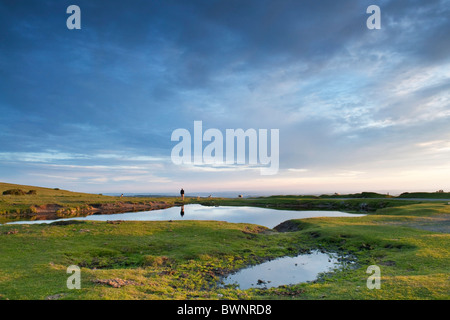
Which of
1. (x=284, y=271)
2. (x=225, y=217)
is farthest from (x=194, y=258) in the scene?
(x=225, y=217)

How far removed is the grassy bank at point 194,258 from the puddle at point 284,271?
125cm

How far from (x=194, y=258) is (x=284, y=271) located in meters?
7.69

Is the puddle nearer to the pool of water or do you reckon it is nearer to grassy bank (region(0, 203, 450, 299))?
grassy bank (region(0, 203, 450, 299))

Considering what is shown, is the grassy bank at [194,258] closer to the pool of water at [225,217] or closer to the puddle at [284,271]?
the puddle at [284,271]

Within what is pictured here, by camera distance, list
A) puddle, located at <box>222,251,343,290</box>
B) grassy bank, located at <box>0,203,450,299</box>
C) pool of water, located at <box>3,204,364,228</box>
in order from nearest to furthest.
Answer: grassy bank, located at <box>0,203,450,299</box>, puddle, located at <box>222,251,343,290</box>, pool of water, located at <box>3,204,364,228</box>

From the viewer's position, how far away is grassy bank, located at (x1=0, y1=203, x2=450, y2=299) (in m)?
12.2

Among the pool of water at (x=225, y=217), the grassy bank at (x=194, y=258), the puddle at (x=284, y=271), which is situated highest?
the grassy bank at (x=194, y=258)

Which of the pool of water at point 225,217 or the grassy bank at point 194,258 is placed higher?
the grassy bank at point 194,258

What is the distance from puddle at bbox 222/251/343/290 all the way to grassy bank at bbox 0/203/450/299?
1.25 meters

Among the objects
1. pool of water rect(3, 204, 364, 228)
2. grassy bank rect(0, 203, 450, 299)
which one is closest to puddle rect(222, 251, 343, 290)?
grassy bank rect(0, 203, 450, 299)

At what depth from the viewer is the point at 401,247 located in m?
21.4

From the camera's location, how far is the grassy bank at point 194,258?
40.1 feet

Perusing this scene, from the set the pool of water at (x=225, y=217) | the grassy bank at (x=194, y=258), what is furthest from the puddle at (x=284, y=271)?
the pool of water at (x=225, y=217)
